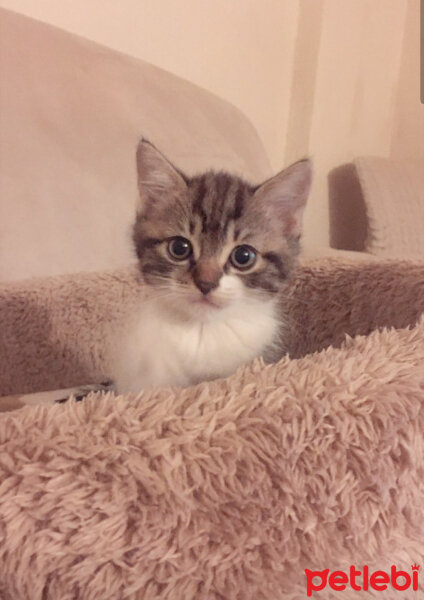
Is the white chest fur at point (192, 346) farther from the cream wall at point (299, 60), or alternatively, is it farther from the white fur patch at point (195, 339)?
the cream wall at point (299, 60)

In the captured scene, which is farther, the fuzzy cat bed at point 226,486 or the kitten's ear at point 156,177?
the kitten's ear at point 156,177

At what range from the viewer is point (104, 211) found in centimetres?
118

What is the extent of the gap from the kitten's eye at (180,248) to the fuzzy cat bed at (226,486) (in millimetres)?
344

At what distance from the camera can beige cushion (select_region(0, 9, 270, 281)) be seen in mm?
1042

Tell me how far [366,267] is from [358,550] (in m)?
0.57

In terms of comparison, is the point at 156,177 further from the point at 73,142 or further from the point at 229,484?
the point at 229,484

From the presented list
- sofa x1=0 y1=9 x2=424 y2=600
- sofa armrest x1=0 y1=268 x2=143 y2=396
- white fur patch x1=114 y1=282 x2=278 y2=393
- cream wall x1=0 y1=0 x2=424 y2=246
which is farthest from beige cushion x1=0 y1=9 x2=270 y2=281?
sofa x1=0 y1=9 x2=424 y2=600

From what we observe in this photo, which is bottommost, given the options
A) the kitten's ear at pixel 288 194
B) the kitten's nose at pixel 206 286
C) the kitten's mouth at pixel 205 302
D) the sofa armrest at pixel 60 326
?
the sofa armrest at pixel 60 326

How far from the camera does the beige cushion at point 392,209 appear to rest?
1.78 m

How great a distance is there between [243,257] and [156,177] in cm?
20

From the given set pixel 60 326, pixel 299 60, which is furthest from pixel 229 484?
pixel 299 60

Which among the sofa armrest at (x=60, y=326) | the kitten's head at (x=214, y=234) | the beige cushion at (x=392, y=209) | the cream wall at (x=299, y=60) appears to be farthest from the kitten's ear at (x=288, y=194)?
the beige cushion at (x=392, y=209)

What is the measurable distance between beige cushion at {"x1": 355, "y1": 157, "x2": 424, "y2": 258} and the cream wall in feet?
0.68

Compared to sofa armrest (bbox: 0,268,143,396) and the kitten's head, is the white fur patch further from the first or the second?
sofa armrest (bbox: 0,268,143,396)
